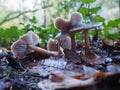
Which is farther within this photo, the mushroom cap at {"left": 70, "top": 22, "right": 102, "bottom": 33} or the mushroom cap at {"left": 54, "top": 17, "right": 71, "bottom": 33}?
the mushroom cap at {"left": 54, "top": 17, "right": 71, "bottom": 33}

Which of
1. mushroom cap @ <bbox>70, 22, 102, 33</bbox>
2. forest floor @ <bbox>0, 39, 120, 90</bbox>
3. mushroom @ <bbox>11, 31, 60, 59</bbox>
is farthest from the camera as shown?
mushroom @ <bbox>11, 31, 60, 59</bbox>

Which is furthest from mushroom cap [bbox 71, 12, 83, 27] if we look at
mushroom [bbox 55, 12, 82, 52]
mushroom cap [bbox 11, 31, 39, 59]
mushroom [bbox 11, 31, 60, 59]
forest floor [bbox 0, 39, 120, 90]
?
mushroom cap [bbox 11, 31, 39, 59]

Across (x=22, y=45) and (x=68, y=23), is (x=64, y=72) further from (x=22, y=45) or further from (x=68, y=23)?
(x=22, y=45)

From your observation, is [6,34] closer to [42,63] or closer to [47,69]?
[42,63]

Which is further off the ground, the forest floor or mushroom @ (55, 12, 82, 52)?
mushroom @ (55, 12, 82, 52)

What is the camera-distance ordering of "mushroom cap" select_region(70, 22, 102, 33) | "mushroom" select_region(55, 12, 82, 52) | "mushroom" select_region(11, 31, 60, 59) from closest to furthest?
1. "mushroom cap" select_region(70, 22, 102, 33)
2. "mushroom" select_region(55, 12, 82, 52)
3. "mushroom" select_region(11, 31, 60, 59)

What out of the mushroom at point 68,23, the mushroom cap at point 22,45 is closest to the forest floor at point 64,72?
the mushroom cap at point 22,45

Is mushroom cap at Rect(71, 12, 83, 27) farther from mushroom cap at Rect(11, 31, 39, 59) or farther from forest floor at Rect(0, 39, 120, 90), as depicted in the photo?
mushroom cap at Rect(11, 31, 39, 59)

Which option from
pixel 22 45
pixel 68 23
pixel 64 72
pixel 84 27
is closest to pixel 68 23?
A: pixel 68 23
